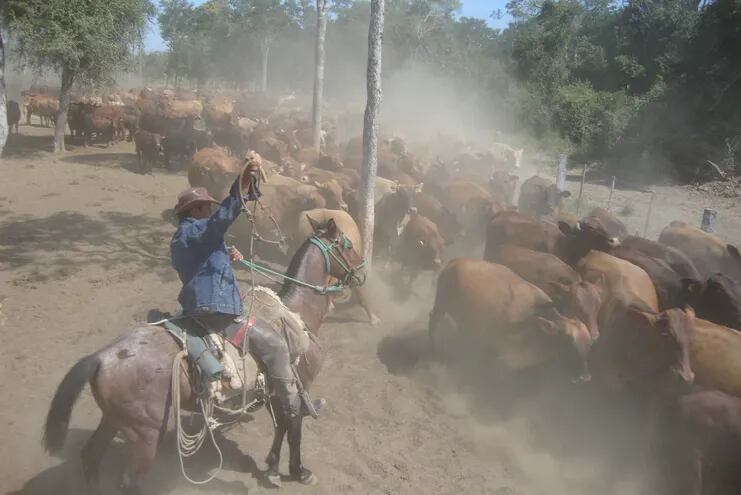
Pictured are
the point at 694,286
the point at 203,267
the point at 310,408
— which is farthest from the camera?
the point at 694,286

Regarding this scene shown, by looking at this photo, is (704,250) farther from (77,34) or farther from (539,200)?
(77,34)

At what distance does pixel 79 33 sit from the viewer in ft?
59.8

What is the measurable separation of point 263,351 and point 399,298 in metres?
6.51

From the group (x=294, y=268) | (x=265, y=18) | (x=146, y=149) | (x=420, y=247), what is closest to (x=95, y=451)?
(x=294, y=268)

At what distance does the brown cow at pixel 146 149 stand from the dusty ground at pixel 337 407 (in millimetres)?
6247

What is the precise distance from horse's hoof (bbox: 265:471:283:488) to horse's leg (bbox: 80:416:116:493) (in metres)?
1.54

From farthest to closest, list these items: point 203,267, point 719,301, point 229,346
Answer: point 719,301 → point 229,346 → point 203,267

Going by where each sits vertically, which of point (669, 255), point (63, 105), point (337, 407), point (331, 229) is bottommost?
point (337, 407)

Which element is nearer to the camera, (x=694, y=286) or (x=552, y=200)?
(x=694, y=286)

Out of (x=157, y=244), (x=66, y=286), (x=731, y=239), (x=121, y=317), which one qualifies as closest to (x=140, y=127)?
(x=157, y=244)

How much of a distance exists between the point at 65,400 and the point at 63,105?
1876 centimetres

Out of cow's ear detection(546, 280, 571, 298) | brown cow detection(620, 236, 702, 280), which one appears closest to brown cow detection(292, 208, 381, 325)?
cow's ear detection(546, 280, 571, 298)

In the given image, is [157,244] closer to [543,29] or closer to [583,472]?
[583,472]

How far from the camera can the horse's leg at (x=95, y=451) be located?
5020 millimetres
